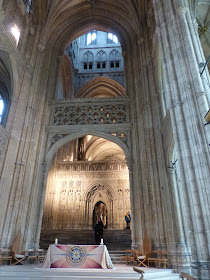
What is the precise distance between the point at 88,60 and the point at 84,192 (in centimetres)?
1761

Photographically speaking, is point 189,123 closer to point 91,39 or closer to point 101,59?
point 101,59

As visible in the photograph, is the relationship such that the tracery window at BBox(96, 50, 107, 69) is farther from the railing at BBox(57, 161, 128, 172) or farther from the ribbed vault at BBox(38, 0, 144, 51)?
the railing at BBox(57, 161, 128, 172)

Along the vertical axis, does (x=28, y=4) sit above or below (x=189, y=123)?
above

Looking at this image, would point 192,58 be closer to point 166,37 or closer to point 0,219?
point 166,37

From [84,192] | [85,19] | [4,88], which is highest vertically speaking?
[85,19]

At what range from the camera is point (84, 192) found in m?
18.5

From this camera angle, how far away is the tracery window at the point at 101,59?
89.4 feet

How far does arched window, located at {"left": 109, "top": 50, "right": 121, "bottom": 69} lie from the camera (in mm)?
27078

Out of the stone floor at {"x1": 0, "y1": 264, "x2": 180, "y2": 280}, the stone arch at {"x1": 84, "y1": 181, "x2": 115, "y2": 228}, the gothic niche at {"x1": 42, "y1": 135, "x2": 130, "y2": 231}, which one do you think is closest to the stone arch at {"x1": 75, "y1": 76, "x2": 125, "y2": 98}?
the gothic niche at {"x1": 42, "y1": 135, "x2": 130, "y2": 231}

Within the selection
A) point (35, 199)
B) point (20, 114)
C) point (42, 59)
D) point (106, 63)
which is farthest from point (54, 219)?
point (106, 63)

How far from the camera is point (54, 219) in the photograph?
57.1ft

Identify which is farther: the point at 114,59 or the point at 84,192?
the point at 114,59

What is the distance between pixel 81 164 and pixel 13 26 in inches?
459

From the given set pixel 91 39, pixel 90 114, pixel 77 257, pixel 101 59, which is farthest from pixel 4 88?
pixel 91 39
